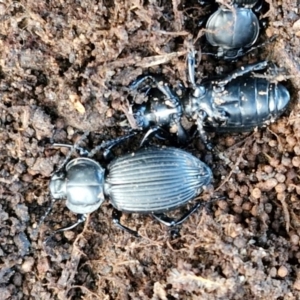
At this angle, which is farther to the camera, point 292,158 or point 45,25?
point 292,158

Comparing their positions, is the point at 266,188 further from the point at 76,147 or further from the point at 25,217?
the point at 25,217

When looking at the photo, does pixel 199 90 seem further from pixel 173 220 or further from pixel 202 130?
pixel 173 220

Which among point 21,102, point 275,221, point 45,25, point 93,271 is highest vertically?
point 45,25

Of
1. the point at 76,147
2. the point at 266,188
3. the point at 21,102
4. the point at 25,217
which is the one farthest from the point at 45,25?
the point at 266,188

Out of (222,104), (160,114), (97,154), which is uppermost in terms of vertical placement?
(222,104)

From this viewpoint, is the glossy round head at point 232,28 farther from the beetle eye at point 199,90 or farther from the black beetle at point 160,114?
the black beetle at point 160,114

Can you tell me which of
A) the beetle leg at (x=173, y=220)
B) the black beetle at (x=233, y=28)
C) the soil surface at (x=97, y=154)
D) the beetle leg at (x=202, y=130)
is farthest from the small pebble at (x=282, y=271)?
the black beetle at (x=233, y=28)

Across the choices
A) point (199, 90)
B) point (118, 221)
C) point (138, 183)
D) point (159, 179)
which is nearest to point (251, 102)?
point (199, 90)
